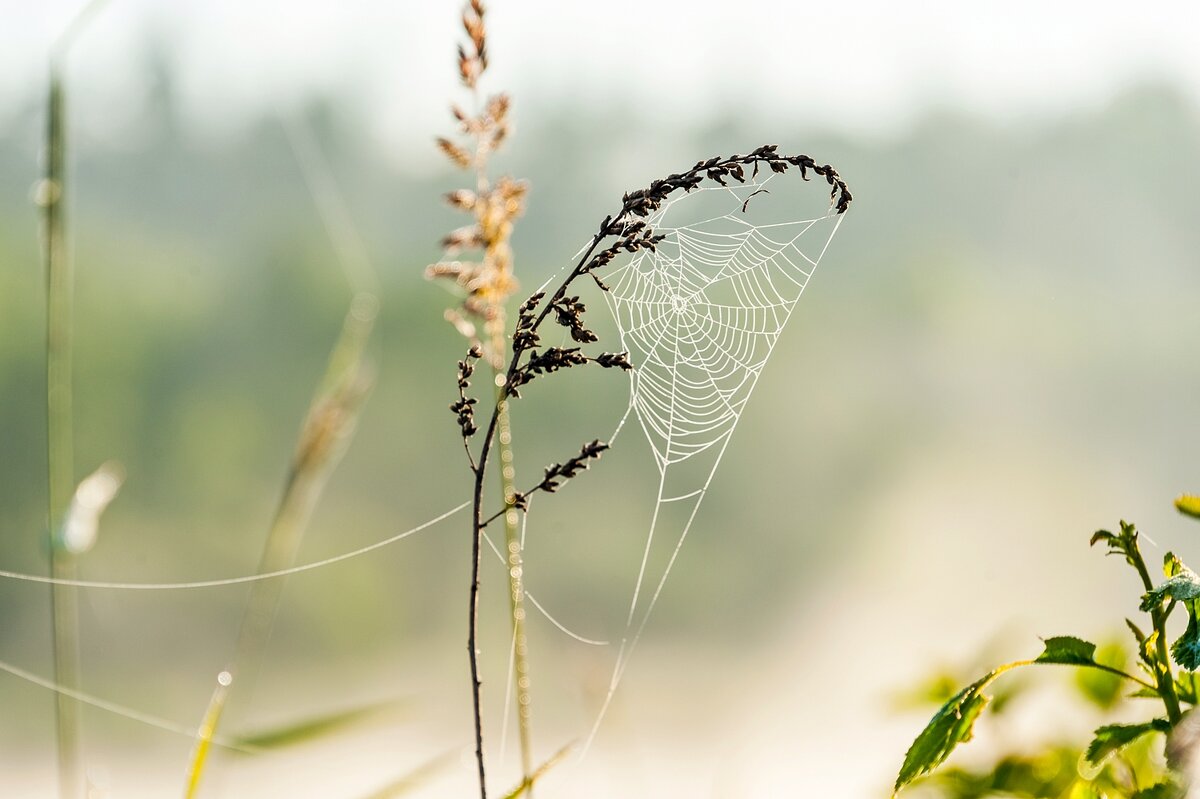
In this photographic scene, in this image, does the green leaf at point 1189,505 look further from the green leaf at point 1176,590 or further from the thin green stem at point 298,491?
the thin green stem at point 298,491

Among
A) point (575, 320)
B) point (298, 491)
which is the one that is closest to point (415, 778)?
point (298, 491)

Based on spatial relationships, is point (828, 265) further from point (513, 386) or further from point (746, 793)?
point (513, 386)

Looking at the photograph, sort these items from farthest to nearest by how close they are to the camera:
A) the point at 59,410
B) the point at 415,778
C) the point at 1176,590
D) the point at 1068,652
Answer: the point at 59,410 < the point at 415,778 < the point at 1068,652 < the point at 1176,590

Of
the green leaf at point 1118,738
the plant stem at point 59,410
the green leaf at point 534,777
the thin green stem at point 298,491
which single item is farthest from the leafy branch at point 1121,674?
the plant stem at point 59,410

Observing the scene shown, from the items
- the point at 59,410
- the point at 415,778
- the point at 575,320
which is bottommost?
the point at 415,778

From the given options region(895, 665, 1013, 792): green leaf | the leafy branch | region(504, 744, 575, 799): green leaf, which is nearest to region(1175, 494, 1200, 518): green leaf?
the leafy branch

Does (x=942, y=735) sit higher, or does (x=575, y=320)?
(x=575, y=320)

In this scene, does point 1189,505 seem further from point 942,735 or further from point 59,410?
point 59,410

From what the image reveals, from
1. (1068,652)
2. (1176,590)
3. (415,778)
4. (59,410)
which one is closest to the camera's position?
(1176,590)
